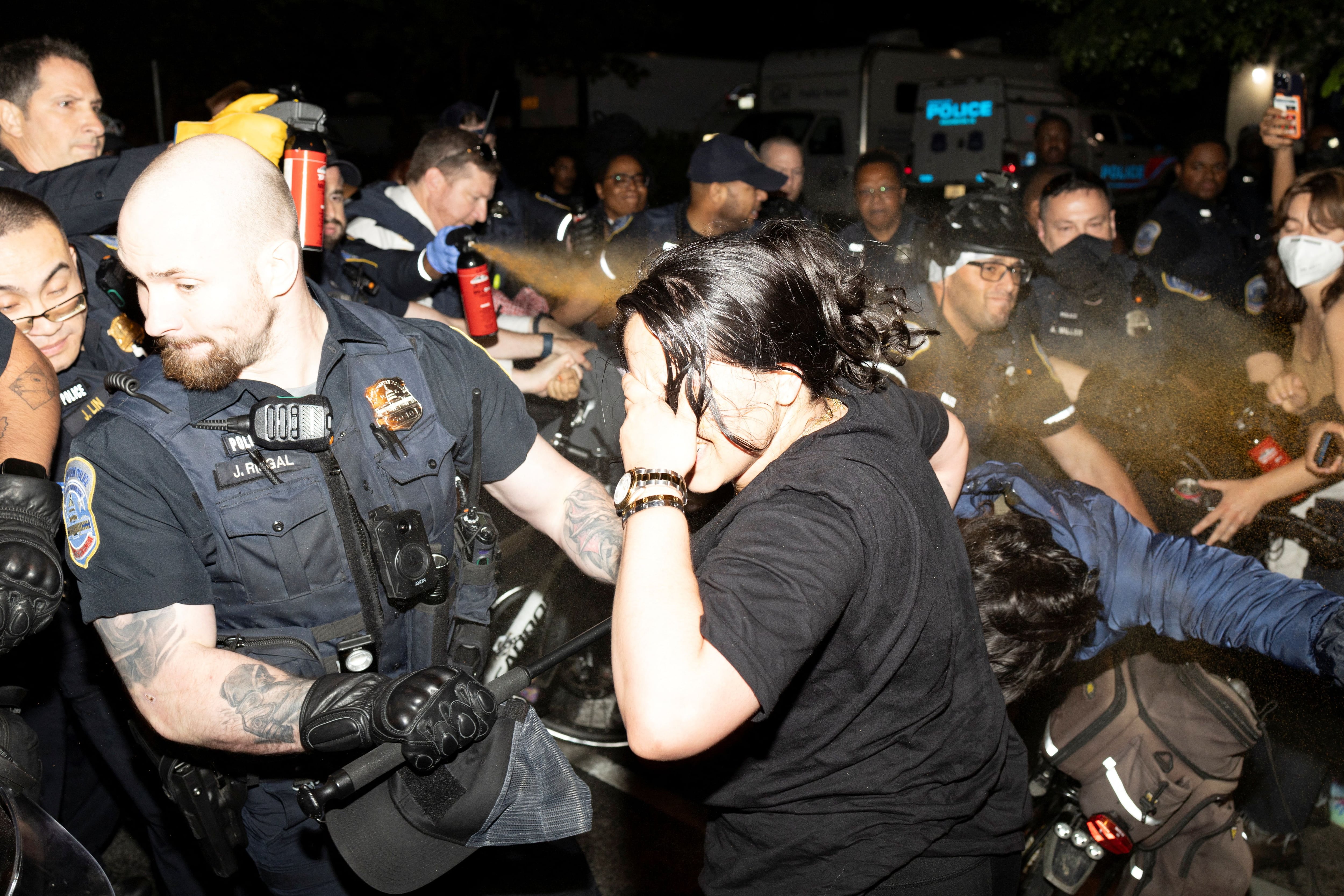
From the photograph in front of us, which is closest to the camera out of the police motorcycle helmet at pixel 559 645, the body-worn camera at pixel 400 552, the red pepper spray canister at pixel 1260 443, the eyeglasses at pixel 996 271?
the body-worn camera at pixel 400 552

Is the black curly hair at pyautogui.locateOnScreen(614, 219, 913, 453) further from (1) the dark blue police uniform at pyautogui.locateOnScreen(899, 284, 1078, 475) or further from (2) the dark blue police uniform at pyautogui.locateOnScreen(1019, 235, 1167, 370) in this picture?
(2) the dark blue police uniform at pyautogui.locateOnScreen(1019, 235, 1167, 370)

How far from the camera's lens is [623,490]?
5.34 ft

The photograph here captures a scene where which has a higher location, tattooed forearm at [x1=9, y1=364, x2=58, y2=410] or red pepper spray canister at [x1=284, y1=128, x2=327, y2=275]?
red pepper spray canister at [x1=284, y1=128, x2=327, y2=275]

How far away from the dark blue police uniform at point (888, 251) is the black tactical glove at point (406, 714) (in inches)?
47.3

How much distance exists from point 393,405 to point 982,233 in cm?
291

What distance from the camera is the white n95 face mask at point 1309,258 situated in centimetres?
394

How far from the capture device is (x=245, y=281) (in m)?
A: 2.11

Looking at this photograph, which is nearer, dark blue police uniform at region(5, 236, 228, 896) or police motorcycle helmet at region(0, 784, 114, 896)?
police motorcycle helmet at region(0, 784, 114, 896)

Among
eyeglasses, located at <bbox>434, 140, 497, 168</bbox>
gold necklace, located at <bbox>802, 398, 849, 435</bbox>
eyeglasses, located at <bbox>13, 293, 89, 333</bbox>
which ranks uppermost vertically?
eyeglasses, located at <bbox>434, 140, 497, 168</bbox>

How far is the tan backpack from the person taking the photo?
2814 mm

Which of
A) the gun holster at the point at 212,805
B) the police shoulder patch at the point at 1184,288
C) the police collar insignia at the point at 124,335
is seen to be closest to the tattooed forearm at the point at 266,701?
the gun holster at the point at 212,805

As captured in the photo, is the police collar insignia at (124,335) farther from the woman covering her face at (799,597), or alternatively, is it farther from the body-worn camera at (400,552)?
the woman covering her face at (799,597)

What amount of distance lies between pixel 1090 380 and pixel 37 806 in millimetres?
4415

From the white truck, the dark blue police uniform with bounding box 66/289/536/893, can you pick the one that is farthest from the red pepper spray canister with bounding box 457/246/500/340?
the white truck
